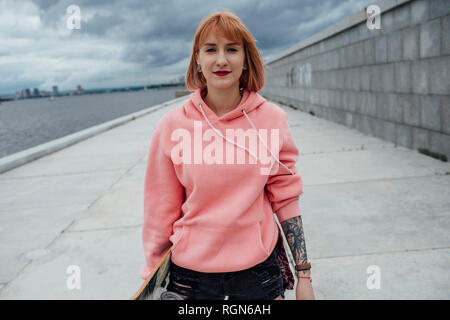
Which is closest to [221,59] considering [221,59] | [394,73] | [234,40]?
[221,59]

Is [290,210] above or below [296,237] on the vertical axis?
above

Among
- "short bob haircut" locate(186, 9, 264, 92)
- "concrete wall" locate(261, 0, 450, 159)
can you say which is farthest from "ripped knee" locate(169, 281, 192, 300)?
"concrete wall" locate(261, 0, 450, 159)

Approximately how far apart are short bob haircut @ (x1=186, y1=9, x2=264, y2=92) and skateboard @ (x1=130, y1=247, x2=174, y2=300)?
0.80 metres

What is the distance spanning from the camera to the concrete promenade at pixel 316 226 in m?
2.85

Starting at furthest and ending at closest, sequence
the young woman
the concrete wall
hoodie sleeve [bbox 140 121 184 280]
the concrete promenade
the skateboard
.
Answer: the concrete wall, the concrete promenade, hoodie sleeve [bbox 140 121 184 280], the young woman, the skateboard

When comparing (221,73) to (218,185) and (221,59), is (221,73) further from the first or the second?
(218,185)

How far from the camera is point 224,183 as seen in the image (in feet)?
5.24

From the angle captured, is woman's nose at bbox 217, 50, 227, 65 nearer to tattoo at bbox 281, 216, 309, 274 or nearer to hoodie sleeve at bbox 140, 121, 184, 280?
hoodie sleeve at bbox 140, 121, 184, 280

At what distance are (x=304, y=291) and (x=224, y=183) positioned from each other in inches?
24.2

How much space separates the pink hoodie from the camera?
5.26 feet

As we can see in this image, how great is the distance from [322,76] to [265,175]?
34.9 ft

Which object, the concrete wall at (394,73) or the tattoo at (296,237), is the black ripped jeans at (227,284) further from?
the concrete wall at (394,73)

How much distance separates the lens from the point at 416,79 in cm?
619

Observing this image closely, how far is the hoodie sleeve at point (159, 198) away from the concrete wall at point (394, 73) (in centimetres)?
493
